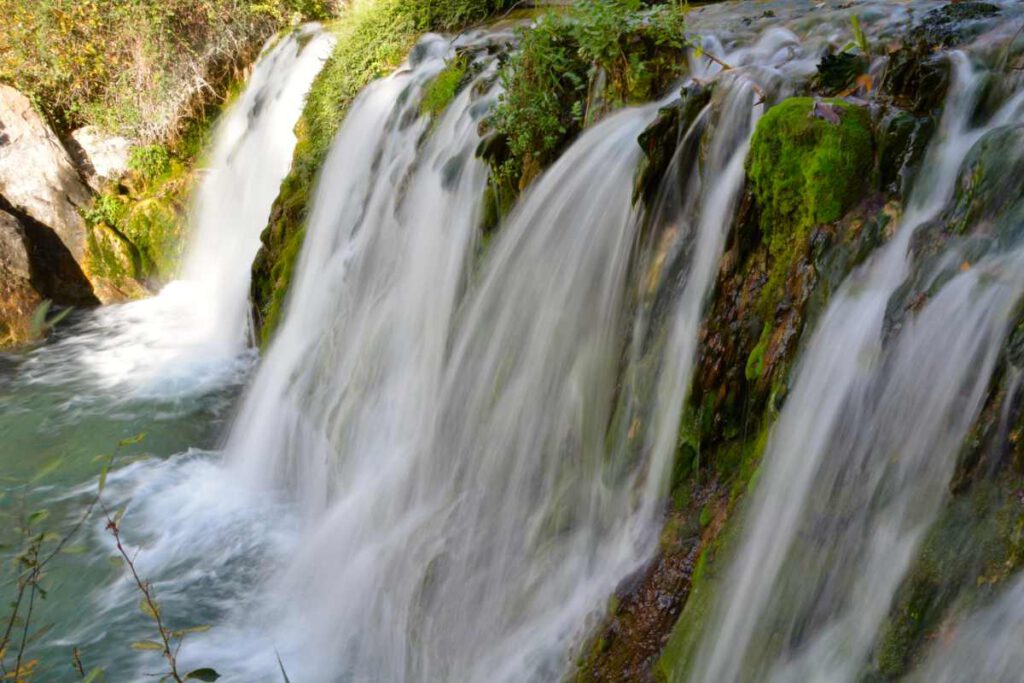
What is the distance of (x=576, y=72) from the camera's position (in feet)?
15.9

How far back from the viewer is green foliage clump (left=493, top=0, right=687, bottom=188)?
447 centimetres

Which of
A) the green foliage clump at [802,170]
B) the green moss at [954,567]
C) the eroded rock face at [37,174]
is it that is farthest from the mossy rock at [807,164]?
the eroded rock face at [37,174]

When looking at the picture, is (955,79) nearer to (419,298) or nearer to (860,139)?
(860,139)

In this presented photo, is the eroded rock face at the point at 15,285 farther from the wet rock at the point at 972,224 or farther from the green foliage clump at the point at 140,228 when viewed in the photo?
the wet rock at the point at 972,224

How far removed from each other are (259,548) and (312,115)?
14.4 feet

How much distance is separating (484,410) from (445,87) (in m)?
2.66

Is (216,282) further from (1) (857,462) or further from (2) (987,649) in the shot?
(2) (987,649)

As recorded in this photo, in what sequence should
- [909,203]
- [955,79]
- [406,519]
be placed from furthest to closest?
[406,519] → [955,79] → [909,203]

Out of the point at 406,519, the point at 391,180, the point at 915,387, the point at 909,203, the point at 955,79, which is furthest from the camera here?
the point at 391,180

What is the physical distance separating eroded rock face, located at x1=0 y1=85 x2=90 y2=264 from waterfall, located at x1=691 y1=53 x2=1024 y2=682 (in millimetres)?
9299

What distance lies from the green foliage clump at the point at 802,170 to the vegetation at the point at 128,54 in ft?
28.6

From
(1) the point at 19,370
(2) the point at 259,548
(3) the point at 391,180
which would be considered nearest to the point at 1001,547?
(2) the point at 259,548

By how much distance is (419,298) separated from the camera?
531cm

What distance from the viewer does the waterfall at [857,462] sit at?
7.85ft
